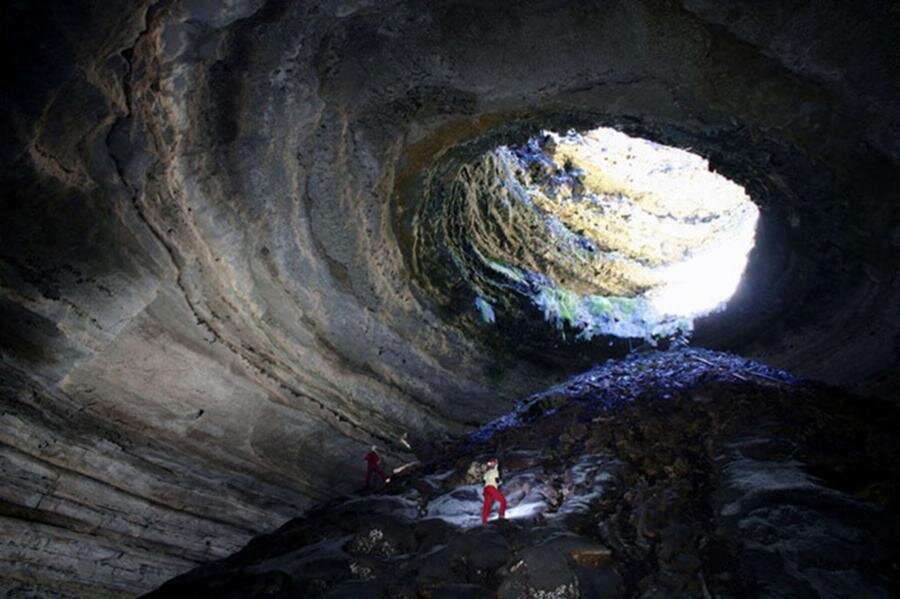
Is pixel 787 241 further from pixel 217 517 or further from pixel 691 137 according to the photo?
pixel 217 517

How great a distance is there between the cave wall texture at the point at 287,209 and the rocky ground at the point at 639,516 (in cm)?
104

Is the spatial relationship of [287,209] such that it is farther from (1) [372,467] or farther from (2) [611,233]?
(2) [611,233]

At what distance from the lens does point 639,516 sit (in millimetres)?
3396

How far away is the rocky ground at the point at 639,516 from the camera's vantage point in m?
2.82

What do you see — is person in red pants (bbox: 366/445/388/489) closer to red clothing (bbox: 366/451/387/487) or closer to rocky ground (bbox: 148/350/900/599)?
red clothing (bbox: 366/451/387/487)

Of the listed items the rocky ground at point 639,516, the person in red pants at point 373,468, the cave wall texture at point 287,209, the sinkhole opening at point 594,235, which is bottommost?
the rocky ground at point 639,516

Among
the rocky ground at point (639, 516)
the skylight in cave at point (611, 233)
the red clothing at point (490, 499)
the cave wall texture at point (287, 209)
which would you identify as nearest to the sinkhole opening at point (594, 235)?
the skylight in cave at point (611, 233)

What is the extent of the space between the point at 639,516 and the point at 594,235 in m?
4.82

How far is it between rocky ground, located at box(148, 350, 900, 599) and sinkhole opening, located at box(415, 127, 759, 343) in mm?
1768

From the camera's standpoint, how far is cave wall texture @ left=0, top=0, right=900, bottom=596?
9.61 feet

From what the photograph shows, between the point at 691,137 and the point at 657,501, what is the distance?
260cm

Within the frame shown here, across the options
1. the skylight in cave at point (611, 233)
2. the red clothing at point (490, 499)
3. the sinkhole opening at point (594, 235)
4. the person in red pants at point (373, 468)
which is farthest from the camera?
the skylight in cave at point (611, 233)

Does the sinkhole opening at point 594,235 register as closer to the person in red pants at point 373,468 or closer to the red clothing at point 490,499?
the person in red pants at point 373,468

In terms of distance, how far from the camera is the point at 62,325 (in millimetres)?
3535
